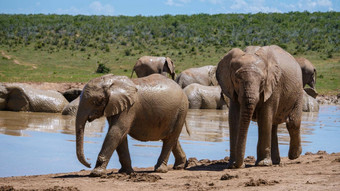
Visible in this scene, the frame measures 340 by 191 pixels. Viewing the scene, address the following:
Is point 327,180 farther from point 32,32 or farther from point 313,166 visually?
point 32,32

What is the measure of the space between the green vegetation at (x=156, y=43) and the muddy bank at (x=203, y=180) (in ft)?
70.2

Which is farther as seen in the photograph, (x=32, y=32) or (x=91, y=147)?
(x=32, y=32)

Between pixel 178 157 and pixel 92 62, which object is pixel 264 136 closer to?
pixel 178 157

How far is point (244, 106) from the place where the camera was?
834cm

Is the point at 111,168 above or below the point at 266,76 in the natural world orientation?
below

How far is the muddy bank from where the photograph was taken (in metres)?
6.54

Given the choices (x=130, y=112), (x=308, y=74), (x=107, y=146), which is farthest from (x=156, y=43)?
(x=107, y=146)

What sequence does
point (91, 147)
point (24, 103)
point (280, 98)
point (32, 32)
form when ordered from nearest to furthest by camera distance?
point (280, 98)
point (91, 147)
point (24, 103)
point (32, 32)

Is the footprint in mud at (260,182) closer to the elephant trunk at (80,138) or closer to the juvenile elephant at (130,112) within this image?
the juvenile elephant at (130,112)

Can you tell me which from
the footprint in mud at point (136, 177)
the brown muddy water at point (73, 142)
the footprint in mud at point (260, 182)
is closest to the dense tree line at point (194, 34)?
the brown muddy water at point (73, 142)

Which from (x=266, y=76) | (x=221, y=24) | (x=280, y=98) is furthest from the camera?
(x=221, y=24)

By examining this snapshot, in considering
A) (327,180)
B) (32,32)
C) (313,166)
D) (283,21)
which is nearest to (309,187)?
(327,180)

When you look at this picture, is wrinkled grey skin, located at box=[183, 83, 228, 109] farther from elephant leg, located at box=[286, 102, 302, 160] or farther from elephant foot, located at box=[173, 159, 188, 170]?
elephant foot, located at box=[173, 159, 188, 170]

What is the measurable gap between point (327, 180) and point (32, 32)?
5437 cm
